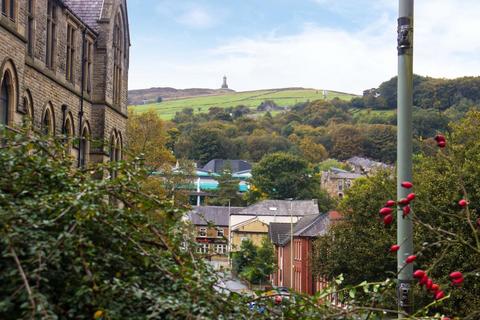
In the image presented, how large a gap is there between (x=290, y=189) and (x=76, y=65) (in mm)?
96820

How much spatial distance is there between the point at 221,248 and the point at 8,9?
1647 centimetres

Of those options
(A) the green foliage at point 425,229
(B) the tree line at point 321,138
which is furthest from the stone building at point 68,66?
(B) the tree line at point 321,138

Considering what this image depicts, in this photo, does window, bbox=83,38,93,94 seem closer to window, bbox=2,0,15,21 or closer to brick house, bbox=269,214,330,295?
window, bbox=2,0,15,21

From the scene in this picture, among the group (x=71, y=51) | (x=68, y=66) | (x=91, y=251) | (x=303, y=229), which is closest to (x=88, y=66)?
(x=71, y=51)

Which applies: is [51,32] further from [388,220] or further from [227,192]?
[227,192]

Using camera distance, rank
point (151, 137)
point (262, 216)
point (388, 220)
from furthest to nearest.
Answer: point (262, 216), point (151, 137), point (388, 220)

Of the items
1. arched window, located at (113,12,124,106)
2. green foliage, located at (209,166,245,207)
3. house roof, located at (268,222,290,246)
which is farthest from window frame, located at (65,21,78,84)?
green foliage, located at (209,166,245,207)

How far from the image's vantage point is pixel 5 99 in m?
23.1

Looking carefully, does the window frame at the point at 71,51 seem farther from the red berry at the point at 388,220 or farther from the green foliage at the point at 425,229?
the red berry at the point at 388,220

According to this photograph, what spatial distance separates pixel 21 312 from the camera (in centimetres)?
451

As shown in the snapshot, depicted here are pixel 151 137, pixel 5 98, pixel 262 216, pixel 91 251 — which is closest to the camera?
pixel 91 251

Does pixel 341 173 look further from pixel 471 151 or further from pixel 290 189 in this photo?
pixel 471 151

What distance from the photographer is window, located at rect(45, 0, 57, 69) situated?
2844 cm

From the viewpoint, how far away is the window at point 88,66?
33250mm
